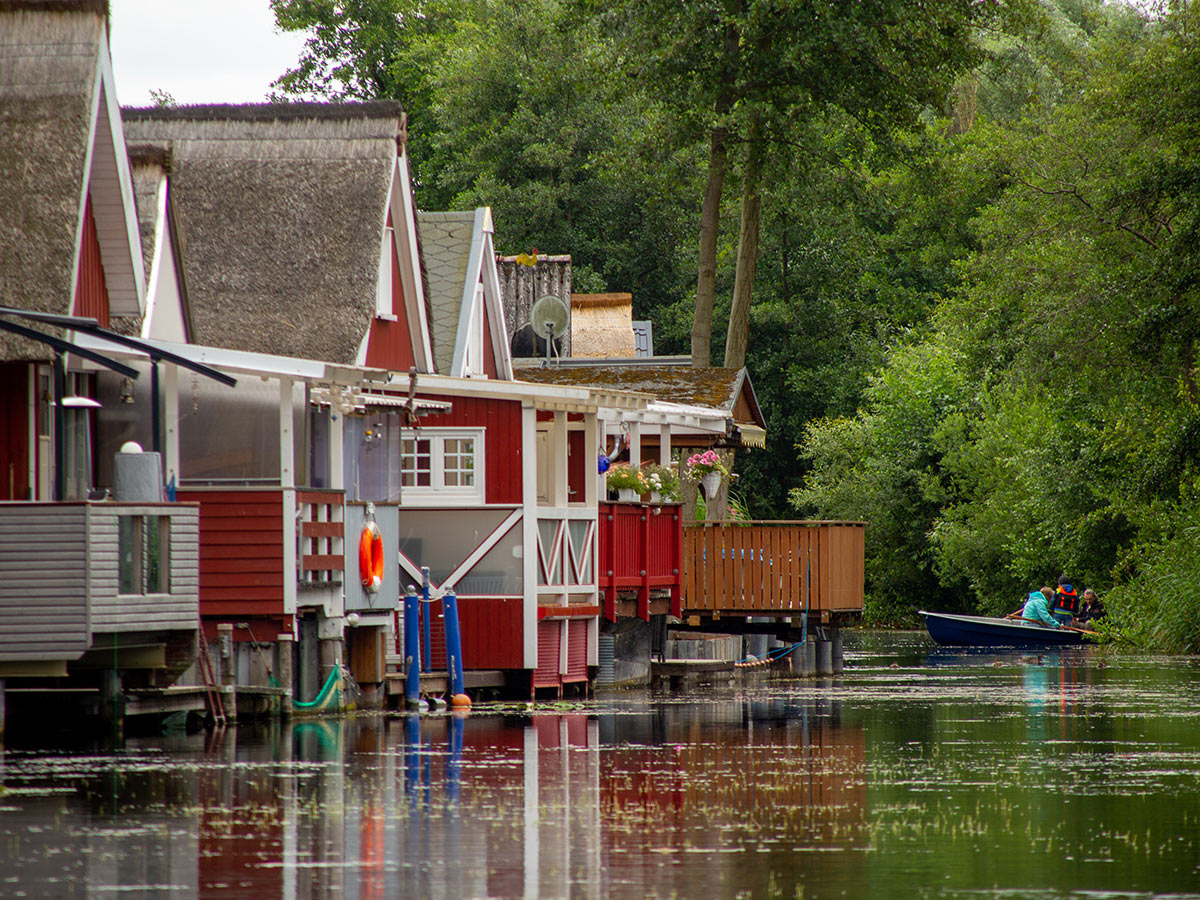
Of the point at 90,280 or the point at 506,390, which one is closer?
the point at 90,280

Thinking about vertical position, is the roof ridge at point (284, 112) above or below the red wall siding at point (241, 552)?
above

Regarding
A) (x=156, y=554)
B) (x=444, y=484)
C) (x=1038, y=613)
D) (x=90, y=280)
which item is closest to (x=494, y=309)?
(x=444, y=484)

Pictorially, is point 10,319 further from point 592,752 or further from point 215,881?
point 215,881

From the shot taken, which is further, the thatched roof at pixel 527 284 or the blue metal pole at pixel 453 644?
the thatched roof at pixel 527 284

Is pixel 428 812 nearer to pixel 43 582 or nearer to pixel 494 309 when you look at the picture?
pixel 43 582

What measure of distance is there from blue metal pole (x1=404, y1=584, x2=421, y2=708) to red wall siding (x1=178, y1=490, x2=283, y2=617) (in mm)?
3255

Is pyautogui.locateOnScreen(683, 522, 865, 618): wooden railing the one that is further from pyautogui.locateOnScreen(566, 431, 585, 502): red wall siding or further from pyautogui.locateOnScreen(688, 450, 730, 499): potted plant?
pyautogui.locateOnScreen(566, 431, 585, 502): red wall siding

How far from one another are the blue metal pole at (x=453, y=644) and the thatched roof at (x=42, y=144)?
6546mm

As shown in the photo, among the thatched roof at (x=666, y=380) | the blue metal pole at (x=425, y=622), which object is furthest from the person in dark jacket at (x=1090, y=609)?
the blue metal pole at (x=425, y=622)

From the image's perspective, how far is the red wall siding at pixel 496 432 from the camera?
1086 inches

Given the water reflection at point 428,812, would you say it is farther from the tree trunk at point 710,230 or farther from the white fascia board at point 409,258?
the tree trunk at point 710,230

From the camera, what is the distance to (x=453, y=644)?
1019 inches

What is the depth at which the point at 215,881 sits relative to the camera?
1120cm

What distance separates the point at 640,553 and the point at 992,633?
21.3 metres
